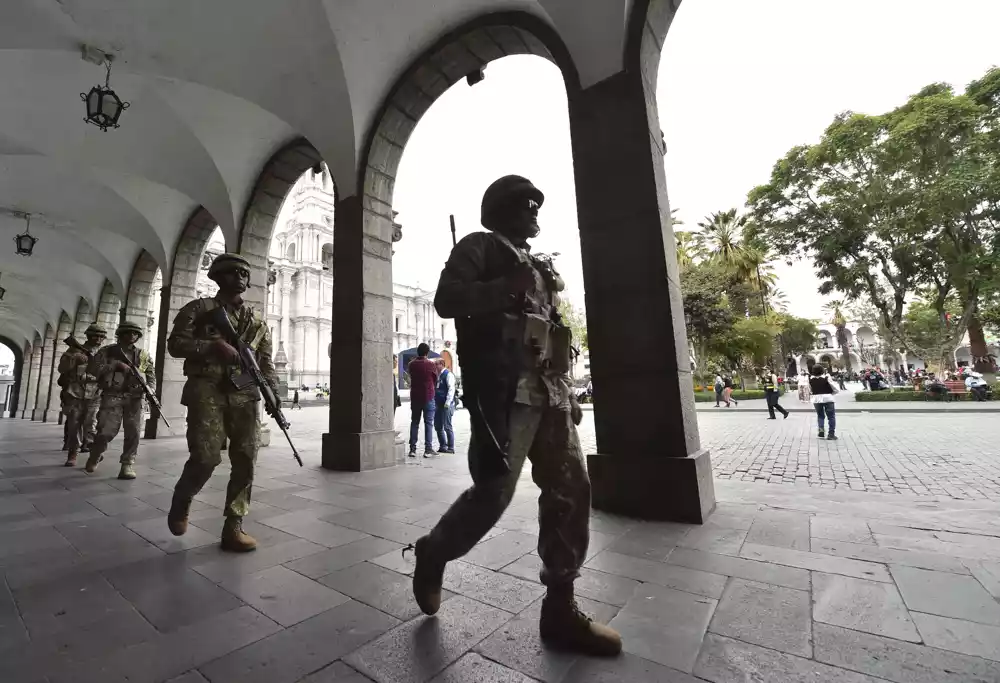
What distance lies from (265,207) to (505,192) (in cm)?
883

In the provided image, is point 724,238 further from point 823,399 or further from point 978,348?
point 823,399

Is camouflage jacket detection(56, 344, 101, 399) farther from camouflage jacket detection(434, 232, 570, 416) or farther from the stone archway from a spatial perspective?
camouflage jacket detection(434, 232, 570, 416)

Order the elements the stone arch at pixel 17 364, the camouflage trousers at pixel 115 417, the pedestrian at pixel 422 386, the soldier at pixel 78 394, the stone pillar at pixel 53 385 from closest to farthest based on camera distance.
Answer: the camouflage trousers at pixel 115 417, the soldier at pixel 78 394, the pedestrian at pixel 422 386, the stone pillar at pixel 53 385, the stone arch at pixel 17 364

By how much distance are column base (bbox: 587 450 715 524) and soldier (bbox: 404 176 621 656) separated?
1.98 m

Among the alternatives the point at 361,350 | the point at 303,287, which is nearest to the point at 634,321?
the point at 361,350

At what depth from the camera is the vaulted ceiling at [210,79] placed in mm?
5801

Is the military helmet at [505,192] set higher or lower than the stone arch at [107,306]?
lower

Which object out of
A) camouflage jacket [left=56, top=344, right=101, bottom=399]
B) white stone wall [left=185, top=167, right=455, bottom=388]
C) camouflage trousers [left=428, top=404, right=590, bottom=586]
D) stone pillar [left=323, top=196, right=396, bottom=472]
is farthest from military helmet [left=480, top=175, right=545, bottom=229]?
white stone wall [left=185, top=167, right=455, bottom=388]

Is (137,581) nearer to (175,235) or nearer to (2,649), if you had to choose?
(2,649)

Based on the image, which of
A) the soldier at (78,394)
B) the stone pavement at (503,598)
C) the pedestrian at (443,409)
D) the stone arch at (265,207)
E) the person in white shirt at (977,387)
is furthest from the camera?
the person in white shirt at (977,387)

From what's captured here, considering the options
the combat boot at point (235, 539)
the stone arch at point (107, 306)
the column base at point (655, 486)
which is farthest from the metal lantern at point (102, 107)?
the stone arch at point (107, 306)

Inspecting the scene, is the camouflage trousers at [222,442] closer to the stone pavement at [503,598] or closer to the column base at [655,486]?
the stone pavement at [503,598]

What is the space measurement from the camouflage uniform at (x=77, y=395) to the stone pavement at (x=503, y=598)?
4.57 m

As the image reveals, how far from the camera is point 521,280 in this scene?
1.76 m
